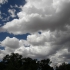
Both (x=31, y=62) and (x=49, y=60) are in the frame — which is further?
(x=49, y=60)

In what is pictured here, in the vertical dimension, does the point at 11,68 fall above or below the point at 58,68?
below

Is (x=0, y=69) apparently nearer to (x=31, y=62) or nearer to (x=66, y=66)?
(x=31, y=62)

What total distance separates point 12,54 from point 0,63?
1256 cm

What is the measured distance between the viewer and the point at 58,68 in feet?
517

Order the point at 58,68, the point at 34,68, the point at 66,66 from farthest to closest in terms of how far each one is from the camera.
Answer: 1. the point at 58,68
2. the point at 66,66
3. the point at 34,68

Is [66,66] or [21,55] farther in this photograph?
[66,66]

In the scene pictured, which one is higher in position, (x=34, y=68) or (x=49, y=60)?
(x=49, y=60)

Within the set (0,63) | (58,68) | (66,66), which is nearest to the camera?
(0,63)

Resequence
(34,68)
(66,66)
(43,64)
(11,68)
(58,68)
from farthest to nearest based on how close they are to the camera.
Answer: (58,68)
(66,66)
(43,64)
(34,68)
(11,68)

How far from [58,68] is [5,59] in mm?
64636

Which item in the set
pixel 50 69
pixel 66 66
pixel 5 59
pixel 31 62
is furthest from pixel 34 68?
pixel 66 66

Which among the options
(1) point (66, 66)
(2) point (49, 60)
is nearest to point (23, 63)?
(2) point (49, 60)

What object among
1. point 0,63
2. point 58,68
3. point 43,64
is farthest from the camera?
point 58,68

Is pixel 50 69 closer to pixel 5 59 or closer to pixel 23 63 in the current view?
pixel 23 63
